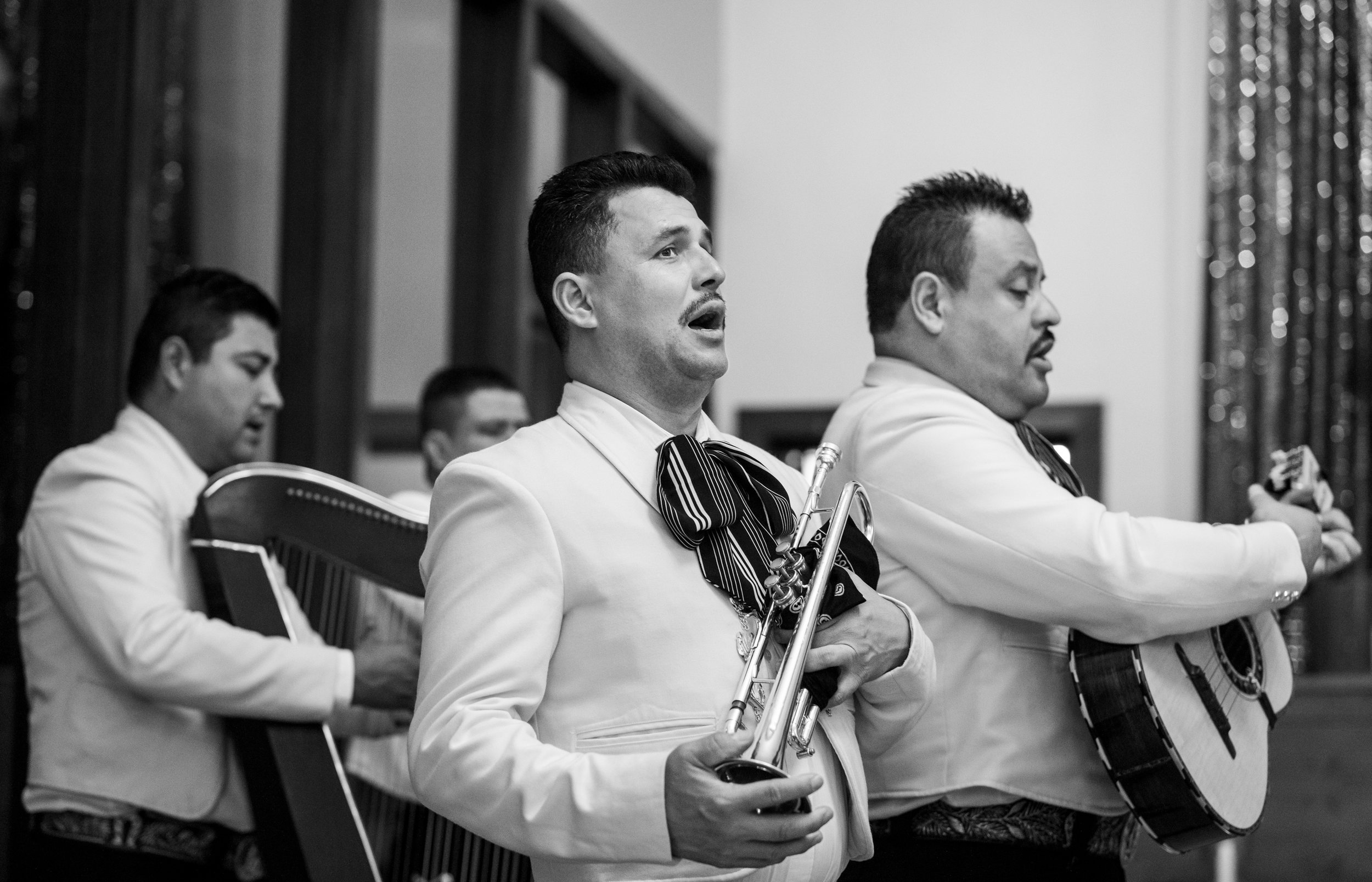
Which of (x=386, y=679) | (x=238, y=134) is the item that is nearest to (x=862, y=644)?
(x=386, y=679)

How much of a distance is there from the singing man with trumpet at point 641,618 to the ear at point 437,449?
1.89 meters

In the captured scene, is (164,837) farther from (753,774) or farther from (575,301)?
(753,774)

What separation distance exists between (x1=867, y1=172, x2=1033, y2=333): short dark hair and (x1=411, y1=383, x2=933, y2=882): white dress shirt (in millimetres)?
740

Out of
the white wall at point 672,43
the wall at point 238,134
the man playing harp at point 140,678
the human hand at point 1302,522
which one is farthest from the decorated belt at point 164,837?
the white wall at point 672,43

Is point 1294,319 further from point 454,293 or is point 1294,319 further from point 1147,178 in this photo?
point 454,293

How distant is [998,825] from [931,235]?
2.79 feet

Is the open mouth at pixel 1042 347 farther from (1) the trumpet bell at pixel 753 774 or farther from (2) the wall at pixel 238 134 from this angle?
(2) the wall at pixel 238 134

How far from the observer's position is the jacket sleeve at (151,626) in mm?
2354

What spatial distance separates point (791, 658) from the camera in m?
1.54

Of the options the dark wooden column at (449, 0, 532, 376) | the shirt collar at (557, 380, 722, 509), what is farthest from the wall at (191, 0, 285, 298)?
the shirt collar at (557, 380, 722, 509)

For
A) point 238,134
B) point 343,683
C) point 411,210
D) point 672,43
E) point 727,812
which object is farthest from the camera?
point 672,43

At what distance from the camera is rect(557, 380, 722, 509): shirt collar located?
1.72 metres

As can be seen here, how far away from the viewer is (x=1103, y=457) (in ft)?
21.3

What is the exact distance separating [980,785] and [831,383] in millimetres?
4840
